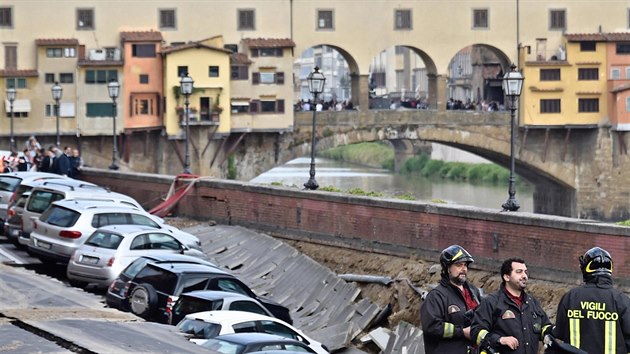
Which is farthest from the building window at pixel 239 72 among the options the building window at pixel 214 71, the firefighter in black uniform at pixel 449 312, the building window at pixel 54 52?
the firefighter in black uniform at pixel 449 312

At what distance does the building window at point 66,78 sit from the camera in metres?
56.8

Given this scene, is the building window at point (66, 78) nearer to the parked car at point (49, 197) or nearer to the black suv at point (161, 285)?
the parked car at point (49, 197)

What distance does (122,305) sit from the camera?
19.3m

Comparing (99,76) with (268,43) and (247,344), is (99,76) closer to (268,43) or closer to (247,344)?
(268,43)

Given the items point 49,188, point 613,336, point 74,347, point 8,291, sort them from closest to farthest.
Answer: point 613,336 → point 74,347 → point 8,291 → point 49,188

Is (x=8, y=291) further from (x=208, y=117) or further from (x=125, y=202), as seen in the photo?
(x=208, y=117)

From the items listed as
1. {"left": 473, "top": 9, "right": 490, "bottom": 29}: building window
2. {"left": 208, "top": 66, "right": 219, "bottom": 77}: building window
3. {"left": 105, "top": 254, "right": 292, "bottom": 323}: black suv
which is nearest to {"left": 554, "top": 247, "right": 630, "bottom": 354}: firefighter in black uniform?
{"left": 105, "top": 254, "right": 292, "bottom": 323}: black suv

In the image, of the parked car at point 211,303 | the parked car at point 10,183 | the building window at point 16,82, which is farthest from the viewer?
the building window at point 16,82

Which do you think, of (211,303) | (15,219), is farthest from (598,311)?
(15,219)

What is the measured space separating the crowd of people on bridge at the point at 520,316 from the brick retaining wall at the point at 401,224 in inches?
364

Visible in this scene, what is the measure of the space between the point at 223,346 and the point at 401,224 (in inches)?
479

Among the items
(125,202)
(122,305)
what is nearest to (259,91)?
(125,202)

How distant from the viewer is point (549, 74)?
6284 centimetres

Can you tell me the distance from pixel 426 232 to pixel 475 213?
1.62 m
